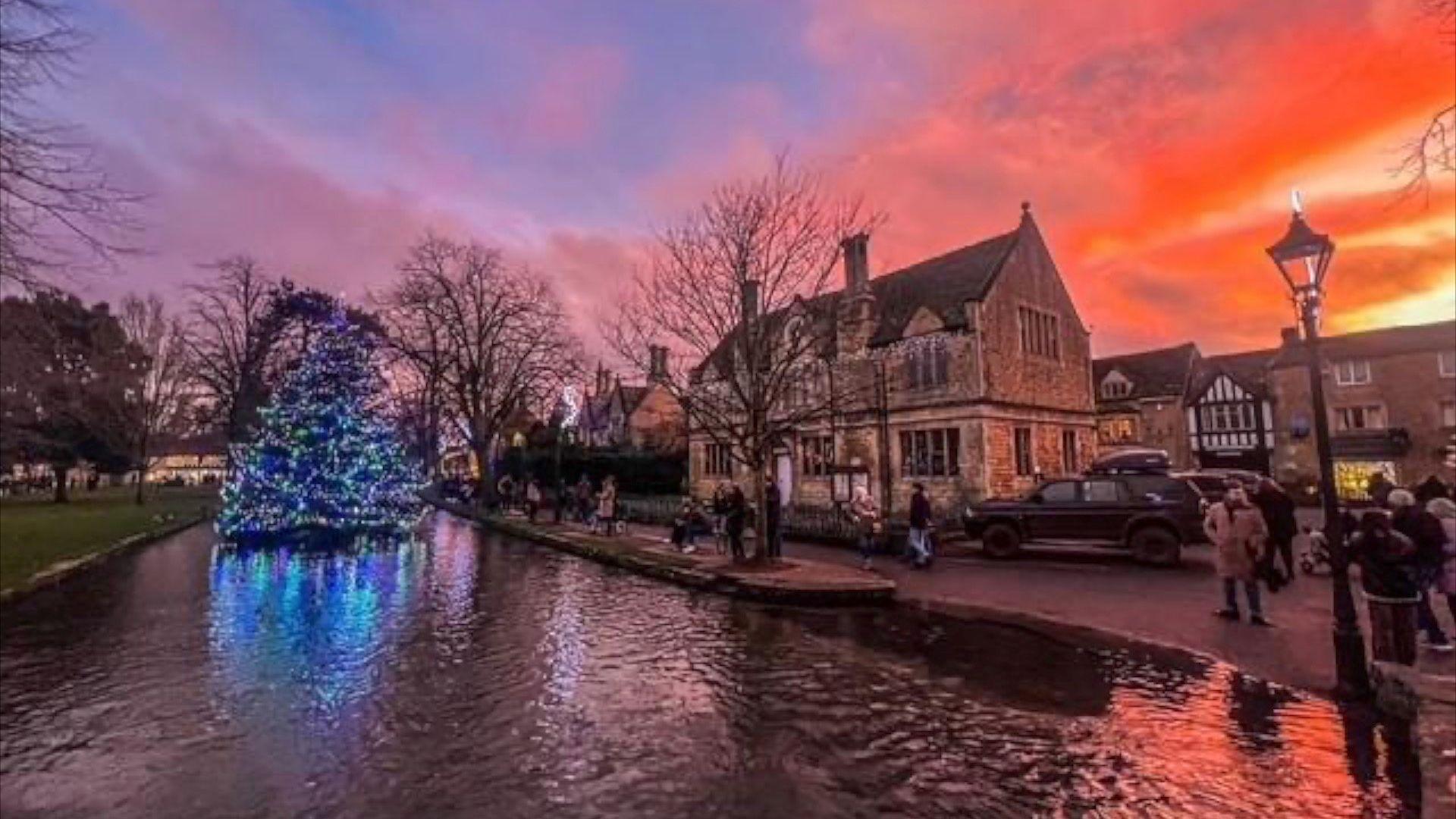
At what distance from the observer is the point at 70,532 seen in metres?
24.6

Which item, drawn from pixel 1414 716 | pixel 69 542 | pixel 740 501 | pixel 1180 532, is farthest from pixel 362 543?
pixel 1414 716

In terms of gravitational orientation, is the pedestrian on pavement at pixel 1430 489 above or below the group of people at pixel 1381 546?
above

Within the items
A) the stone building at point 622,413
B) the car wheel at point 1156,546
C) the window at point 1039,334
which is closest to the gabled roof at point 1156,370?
the window at point 1039,334

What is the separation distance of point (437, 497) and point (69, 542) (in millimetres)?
35696

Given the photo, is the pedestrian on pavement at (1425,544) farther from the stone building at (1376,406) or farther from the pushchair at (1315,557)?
the stone building at (1376,406)

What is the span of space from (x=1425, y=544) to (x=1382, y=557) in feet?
6.28

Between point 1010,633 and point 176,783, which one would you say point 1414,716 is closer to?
point 1010,633

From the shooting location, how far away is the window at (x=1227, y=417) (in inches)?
1839

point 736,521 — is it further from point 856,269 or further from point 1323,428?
point 856,269

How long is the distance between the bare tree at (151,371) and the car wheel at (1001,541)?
4461 centimetres

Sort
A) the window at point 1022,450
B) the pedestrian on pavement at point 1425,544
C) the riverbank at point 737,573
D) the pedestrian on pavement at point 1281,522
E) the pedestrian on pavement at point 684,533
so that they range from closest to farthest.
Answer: the pedestrian on pavement at point 1425,544, the riverbank at point 737,573, the pedestrian on pavement at point 1281,522, the pedestrian on pavement at point 684,533, the window at point 1022,450

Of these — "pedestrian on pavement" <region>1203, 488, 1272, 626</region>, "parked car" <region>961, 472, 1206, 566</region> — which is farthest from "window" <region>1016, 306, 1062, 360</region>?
"pedestrian on pavement" <region>1203, 488, 1272, 626</region>

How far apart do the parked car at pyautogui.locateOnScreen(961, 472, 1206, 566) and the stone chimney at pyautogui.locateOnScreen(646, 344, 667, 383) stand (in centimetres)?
841

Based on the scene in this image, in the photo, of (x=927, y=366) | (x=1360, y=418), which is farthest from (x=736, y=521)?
(x=1360, y=418)
